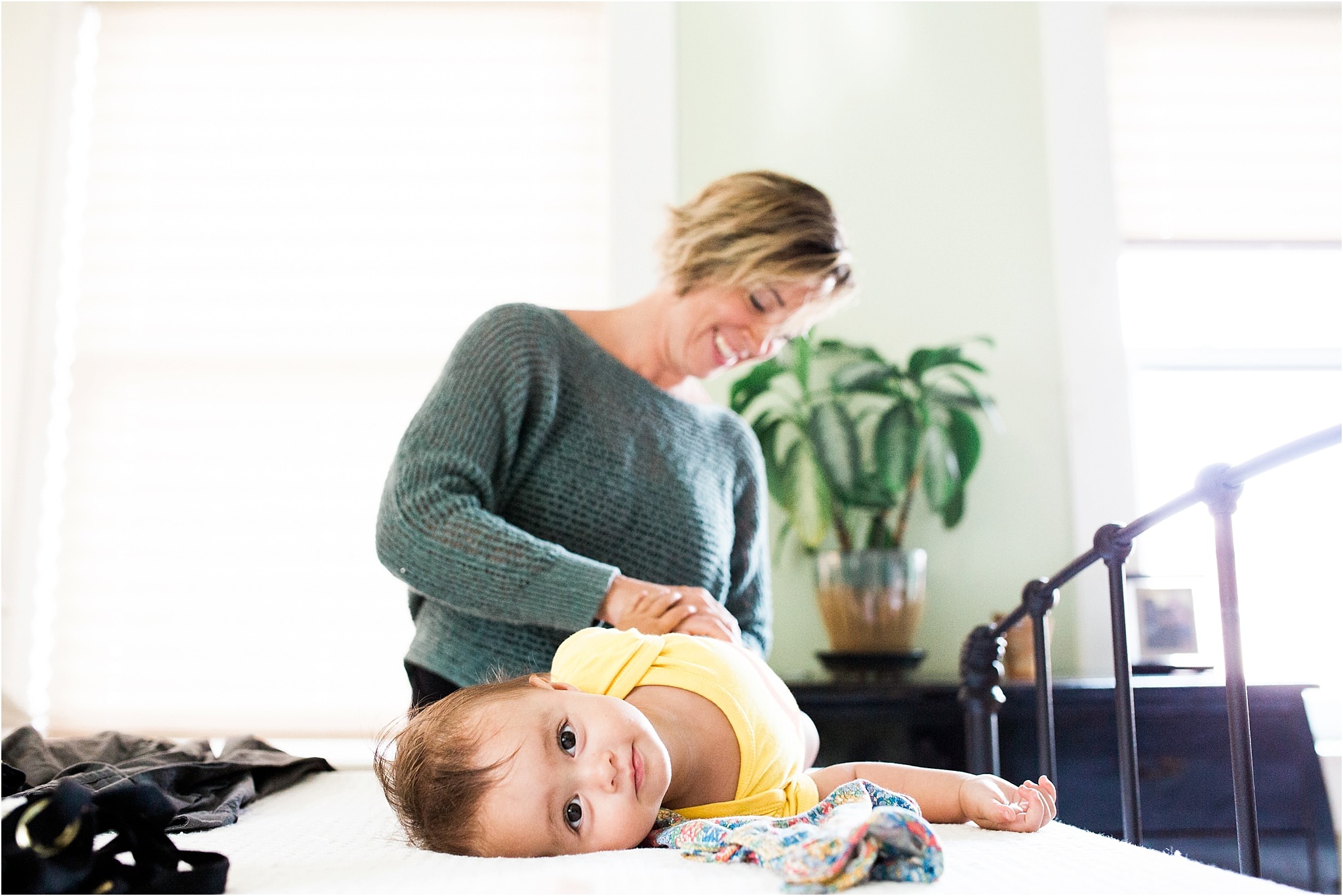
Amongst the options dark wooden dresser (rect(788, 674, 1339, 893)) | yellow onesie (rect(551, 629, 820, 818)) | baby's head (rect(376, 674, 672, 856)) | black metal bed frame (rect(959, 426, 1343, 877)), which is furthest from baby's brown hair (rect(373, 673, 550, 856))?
dark wooden dresser (rect(788, 674, 1339, 893))

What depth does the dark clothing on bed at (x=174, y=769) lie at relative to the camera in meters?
1.19

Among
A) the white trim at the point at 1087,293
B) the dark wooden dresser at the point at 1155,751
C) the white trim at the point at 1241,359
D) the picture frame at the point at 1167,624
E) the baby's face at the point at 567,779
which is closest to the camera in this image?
the baby's face at the point at 567,779

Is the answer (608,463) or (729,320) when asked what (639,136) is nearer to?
(729,320)

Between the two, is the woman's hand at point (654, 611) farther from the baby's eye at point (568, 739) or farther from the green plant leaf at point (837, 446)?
the green plant leaf at point (837, 446)

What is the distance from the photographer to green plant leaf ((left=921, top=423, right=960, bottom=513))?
2479 mm

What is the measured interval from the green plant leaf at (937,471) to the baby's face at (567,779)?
1.58 meters

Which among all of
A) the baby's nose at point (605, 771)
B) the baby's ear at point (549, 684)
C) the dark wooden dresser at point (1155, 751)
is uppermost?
the baby's ear at point (549, 684)

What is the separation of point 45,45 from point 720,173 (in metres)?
1.86

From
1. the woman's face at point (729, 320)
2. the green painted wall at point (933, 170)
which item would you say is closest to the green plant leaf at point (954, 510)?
the green painted wall at point (933, 170)

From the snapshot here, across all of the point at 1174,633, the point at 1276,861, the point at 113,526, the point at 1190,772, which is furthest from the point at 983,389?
the point at 113,526

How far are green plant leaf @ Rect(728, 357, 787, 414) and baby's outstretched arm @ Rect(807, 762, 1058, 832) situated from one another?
138cm

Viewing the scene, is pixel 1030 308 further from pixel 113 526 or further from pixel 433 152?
pixel 113 526

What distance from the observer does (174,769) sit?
128 cm

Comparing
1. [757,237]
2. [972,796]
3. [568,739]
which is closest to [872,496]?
[757,237]
